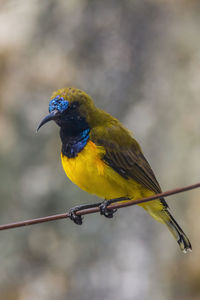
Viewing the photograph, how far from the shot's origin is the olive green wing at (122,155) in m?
→ 4.70

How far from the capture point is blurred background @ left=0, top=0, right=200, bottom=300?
8.92 metres

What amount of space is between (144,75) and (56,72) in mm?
1597

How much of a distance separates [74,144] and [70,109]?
332mm

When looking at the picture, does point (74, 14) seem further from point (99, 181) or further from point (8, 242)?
point (99, 181)

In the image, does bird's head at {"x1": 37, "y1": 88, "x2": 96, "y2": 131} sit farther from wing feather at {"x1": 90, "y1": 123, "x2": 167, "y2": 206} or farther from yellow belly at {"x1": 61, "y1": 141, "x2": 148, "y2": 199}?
yellow belly at {"x1": 61, "y1": 141, "x2": 148, "y2": 199}

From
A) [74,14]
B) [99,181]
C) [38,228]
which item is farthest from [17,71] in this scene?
[99,181]

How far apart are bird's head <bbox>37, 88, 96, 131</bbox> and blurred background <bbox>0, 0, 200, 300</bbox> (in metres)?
4.07

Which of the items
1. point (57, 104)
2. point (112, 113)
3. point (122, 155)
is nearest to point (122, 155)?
point (122, 155)

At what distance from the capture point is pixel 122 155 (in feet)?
15.7

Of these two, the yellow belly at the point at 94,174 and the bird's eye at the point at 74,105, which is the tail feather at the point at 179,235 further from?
the bird's eye at the point at 74,105

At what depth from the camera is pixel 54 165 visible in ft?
32.9

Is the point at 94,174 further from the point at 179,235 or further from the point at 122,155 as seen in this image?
the point at 179,235

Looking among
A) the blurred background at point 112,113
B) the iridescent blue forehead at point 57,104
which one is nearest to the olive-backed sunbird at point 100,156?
the iridescent blue forehead at point 57,104

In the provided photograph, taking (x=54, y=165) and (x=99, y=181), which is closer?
(x=99, y=181)
